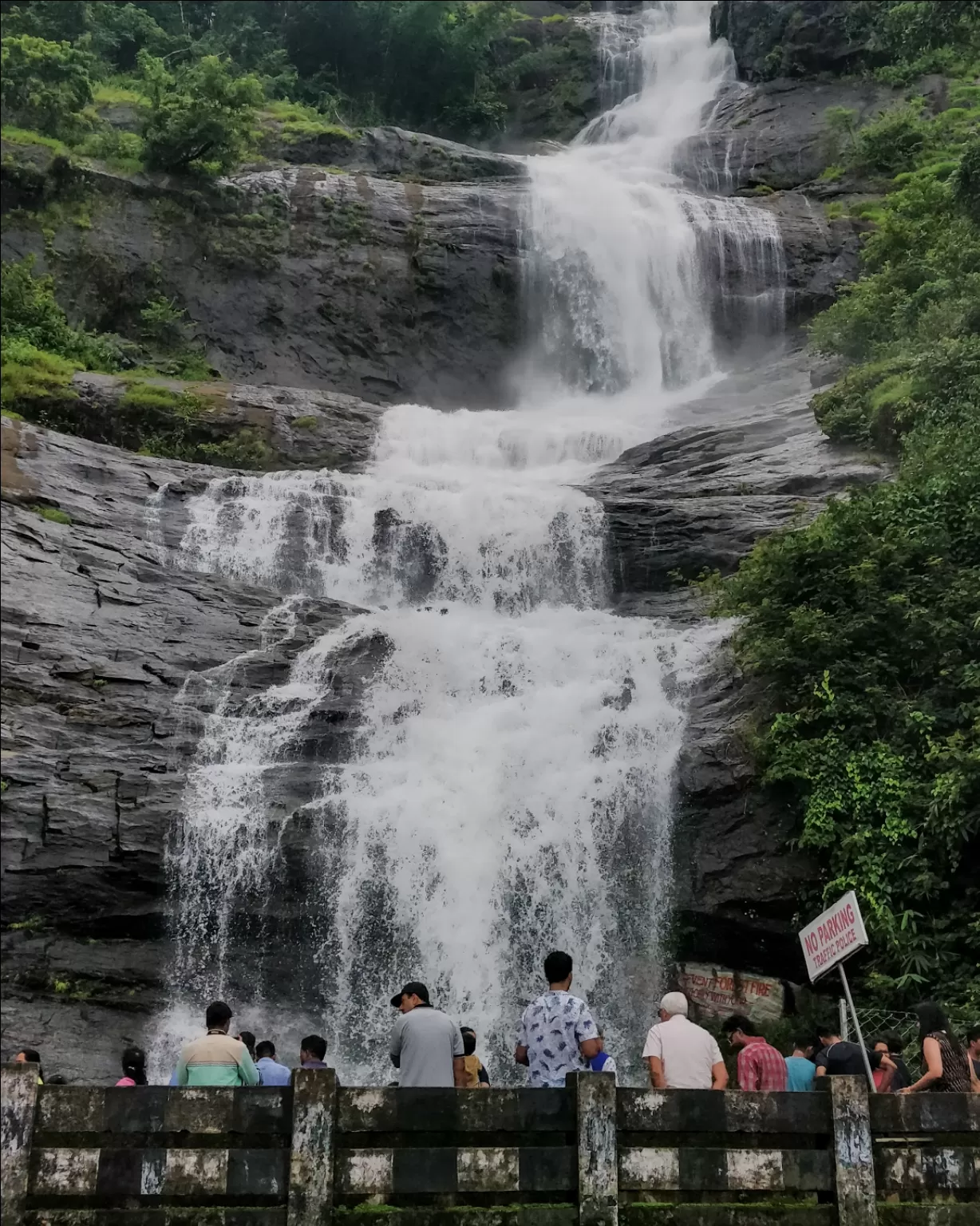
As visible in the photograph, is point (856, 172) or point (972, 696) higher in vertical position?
point (856, 172)

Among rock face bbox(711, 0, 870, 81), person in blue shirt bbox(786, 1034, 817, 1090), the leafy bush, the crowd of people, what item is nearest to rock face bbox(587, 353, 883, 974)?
person in blue shirt bbox(786, 1034, 817, 1090)

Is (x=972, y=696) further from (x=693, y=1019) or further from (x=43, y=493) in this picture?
(x=43, y=493)

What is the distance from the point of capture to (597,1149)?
7273 mm

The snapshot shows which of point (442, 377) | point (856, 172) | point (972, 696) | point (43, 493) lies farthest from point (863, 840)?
point (856, 172)

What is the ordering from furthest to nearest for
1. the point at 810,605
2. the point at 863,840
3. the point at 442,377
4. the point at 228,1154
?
the point at 442,377 < the point at 810,605 < the point at 863,840 < the point at 228,1154

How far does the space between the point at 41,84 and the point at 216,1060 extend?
28.0 m

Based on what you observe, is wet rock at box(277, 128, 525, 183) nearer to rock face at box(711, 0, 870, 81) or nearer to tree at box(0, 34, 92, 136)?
tree at box(0, 34, 92, 136)

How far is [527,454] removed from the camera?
24938 millimetres

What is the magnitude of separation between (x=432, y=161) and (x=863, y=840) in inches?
1037

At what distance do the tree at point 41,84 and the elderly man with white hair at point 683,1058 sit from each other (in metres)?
28.1

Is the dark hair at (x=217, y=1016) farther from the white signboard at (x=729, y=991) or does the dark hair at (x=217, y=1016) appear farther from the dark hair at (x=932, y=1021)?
the white signboard at (x=729, y=991)

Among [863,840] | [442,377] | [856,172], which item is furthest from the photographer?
[856,172]

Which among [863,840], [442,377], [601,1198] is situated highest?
[442,377]

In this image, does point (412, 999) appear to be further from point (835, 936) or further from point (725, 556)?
point (725, 556)
